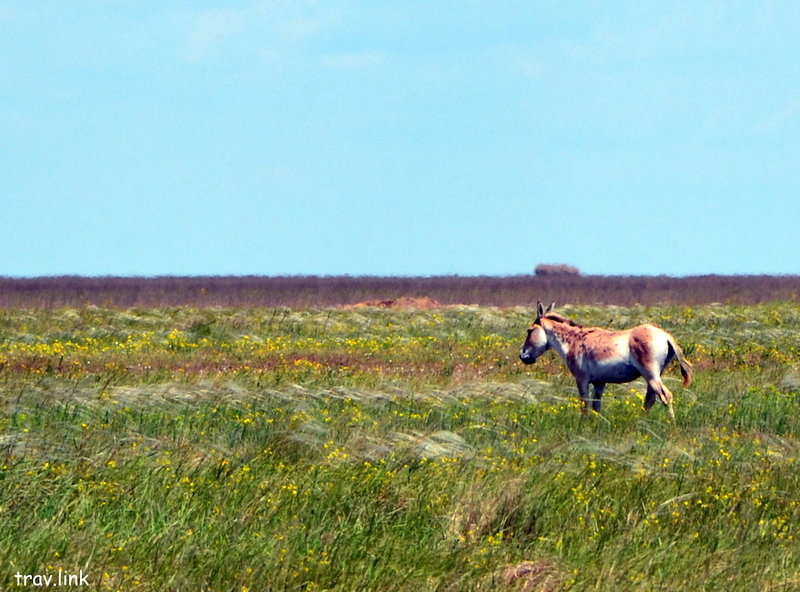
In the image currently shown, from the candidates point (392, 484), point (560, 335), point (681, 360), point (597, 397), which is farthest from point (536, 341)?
point (392, 484)

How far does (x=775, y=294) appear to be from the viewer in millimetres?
49312

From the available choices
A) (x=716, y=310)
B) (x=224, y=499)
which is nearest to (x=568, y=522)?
(x=224, y=499)

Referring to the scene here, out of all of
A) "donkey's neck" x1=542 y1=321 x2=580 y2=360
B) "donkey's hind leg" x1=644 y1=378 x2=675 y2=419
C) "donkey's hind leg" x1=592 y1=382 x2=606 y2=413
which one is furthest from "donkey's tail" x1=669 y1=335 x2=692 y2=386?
"donkey's neck" x1=542 y1=321 x2=580 y2=360

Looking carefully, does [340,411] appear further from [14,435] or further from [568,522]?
[568,522]

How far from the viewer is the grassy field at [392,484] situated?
6.14 metres

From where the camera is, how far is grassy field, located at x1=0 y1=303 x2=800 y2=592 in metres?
6.14

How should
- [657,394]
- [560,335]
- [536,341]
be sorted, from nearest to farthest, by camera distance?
[657,394]
[560,335]
[536,341]

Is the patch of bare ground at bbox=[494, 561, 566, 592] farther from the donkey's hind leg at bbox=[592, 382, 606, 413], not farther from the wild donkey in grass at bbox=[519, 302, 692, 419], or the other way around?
the wild donkey in grass at bbox=[519, 302, 692, 419]

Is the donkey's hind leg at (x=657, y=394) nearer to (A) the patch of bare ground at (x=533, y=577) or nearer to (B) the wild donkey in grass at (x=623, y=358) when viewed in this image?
(B) the wild donkey in grass at (x=623, y=358)

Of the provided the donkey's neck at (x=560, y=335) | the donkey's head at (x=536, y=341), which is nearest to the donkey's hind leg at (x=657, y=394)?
the donkey's neck at (x=560, y=335)

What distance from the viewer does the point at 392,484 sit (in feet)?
26.5

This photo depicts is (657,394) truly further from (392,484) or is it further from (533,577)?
(533,577)

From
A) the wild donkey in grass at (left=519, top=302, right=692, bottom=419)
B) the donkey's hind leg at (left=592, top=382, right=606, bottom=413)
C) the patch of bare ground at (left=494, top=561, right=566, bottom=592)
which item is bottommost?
the patch of bare ground at (left=494, top=561, right=566, bottom=592)

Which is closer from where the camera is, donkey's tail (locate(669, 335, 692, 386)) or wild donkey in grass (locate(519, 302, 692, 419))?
wild donkey in grass (locate(519, 302, 692, 419))
